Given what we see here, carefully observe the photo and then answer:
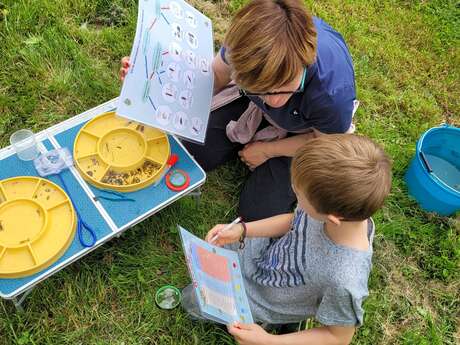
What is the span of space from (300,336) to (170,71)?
45.9 inches

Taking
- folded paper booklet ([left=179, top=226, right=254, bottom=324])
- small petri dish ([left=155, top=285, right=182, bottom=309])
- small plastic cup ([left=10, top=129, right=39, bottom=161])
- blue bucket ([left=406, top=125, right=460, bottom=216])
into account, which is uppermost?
small plastic cup ([left=10, top=129, right=39, bottom=161])

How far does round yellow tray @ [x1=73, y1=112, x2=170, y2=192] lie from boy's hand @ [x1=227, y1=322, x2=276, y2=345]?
0.69 m

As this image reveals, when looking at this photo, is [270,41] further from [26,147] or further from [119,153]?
[26,147]

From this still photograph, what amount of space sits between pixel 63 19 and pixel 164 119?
1470 millimetres

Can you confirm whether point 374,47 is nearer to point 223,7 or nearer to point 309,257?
point 223,7

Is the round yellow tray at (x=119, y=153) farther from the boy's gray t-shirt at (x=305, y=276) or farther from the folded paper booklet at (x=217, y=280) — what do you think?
the boy's gray t-shirt at (x=305, y=276)

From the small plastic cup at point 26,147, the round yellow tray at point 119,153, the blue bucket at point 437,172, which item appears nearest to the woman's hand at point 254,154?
the round yellow tray at point 119,153

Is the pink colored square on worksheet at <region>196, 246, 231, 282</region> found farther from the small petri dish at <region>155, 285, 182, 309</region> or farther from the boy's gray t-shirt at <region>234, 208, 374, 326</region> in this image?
the small petri dish at <region>155, 285, 182, 309</region>

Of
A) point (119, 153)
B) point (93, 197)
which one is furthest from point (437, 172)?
point (93, 197)

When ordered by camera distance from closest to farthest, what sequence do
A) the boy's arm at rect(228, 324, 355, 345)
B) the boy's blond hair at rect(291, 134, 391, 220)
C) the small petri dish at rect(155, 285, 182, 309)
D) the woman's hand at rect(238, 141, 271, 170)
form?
the boy's blond hair at rect(291, 134, 391, 220) < the boy's arm at rect(228, 324, 355, 345) < the small petri dish at rect(155, 285, 182, 309) < the woman's hand at rect(238, 141, 271, 170)

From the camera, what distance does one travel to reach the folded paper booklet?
5.49 feet

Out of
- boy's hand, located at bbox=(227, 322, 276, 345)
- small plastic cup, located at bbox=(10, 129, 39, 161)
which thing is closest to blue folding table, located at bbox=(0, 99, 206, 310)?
small plastic cup, located at bbox=(10, 129, 39, 161)

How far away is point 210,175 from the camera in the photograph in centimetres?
248

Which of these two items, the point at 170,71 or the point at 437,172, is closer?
the point at 170,71
